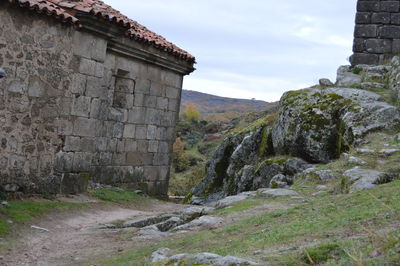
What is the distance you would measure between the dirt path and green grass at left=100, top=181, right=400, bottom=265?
24.5 inches

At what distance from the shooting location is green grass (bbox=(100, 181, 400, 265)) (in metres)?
3.75

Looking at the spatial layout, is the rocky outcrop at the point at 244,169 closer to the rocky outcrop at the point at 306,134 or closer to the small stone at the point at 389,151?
the rocky outcrop at the point at 306,134

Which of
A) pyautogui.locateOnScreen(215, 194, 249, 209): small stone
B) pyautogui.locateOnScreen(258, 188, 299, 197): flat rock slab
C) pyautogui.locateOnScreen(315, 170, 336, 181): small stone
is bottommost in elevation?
pyautogui.locateOnScreen(215, 194, 249, 209): small stone

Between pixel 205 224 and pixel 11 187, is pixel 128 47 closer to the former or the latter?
pixel 11 187

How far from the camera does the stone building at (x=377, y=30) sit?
45.0ft

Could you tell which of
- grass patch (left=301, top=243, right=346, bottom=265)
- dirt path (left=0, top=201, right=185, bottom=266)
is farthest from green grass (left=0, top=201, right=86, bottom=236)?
grass patch (left=301, top=243, right=346, bottom=265)

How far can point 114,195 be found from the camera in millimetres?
9961

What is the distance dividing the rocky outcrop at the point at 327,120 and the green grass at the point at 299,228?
366 centimetres

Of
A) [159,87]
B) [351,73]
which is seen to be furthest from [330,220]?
[351,73]

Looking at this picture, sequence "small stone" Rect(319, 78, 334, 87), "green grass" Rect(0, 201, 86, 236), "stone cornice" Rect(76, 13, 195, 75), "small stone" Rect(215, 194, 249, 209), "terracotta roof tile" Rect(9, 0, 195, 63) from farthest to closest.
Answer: "small stone" Rect(319, 78, 334, 87) < "stone cornice" Rect(76, 13, 195, 75) < "terracotta roof tile" Rect(9, 0, 195, 63) < "small stone" Rect(215, 194, 249, 209) < "green grass" Rect(0, 201, 86, 236)

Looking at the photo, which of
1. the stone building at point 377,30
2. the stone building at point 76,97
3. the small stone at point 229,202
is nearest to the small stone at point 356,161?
the small stone at point 229,202

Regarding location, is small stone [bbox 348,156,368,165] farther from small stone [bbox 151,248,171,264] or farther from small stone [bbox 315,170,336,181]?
small stone [bbox 151,248,171,264]

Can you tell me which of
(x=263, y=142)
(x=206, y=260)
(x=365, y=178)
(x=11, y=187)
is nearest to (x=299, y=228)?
(x=206, y=260)

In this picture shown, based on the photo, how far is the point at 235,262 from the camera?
304 cm
